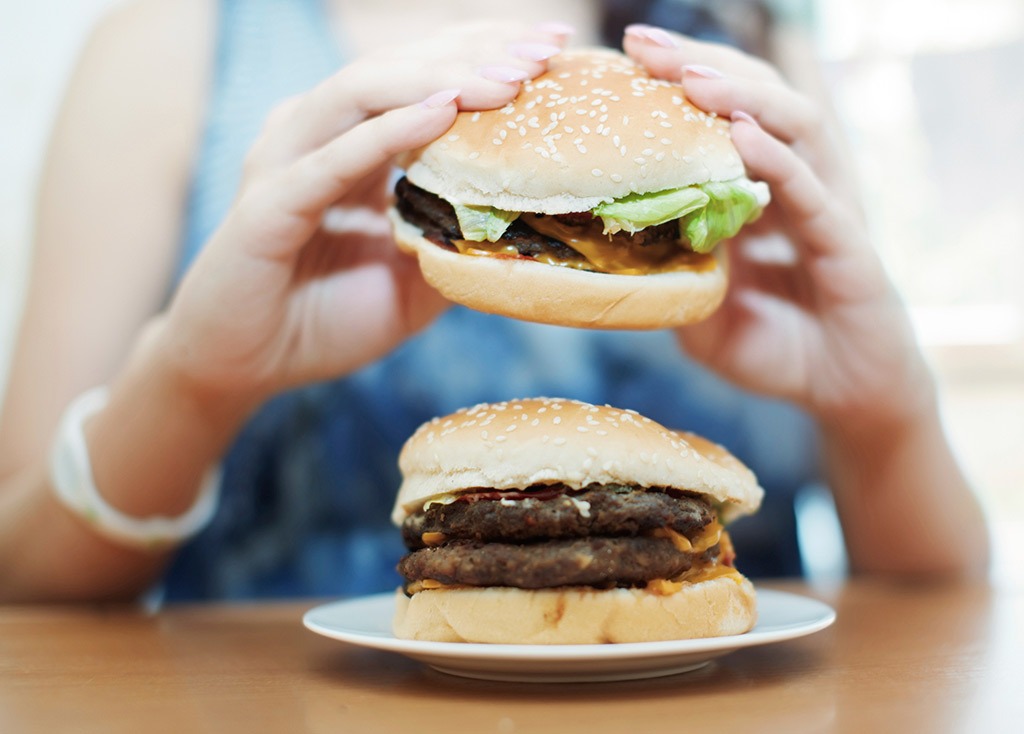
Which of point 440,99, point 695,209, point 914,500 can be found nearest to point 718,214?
point 695,209

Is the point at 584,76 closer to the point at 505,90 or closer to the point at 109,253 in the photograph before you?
the point at 505,90

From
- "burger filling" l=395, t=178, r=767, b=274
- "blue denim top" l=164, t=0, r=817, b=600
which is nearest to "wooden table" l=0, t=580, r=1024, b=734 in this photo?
"burger filling" l=395, t=178, r=767, b=274

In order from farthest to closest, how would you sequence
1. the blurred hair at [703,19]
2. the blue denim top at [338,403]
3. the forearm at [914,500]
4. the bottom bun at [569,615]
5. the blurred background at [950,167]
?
the blurred background at [950,167], the blurred hair at [703,19], the blue denim top at [338,403], the forearm at [914,500], the bottom bun at [569,615]

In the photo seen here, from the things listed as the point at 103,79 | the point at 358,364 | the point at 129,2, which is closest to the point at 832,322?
the point at 358,364

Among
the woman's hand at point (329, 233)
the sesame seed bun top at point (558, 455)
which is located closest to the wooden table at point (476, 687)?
the sesame seed bun top at point (558, 455)

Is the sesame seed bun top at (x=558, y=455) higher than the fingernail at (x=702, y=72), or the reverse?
the fingernail at (x=702, y=72)

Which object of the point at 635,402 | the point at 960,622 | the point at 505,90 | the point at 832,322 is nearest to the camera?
the point at 505,90

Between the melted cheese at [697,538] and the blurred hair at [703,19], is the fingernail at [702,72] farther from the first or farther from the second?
the blurred hair at [703,19]
